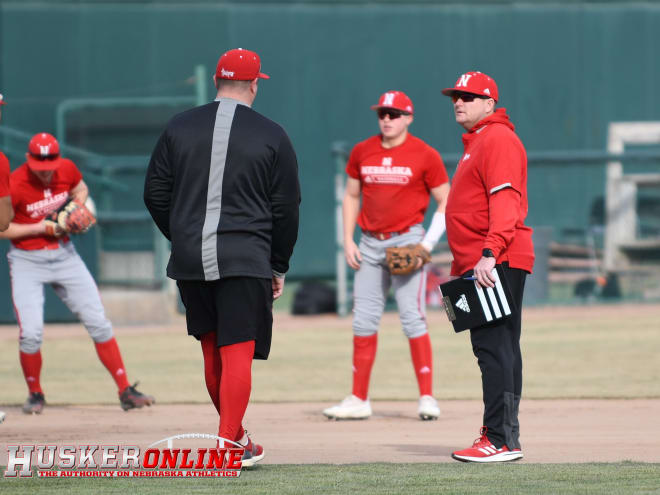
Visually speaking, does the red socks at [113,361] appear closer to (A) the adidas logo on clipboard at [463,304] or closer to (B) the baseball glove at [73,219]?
(B) the baseball glove at [73,219]

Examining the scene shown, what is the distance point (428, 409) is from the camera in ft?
24.0

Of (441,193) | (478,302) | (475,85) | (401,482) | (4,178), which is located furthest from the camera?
(441,193)

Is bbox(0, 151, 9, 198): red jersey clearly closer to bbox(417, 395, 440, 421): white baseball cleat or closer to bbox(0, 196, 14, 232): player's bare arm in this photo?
bbox(0, 196, 14, 232): player's bare arm

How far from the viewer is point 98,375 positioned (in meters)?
10.2

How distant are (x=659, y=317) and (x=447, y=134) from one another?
5302mm

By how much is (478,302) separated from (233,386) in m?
1.30

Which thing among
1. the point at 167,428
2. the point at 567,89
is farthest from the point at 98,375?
the point at 567,89

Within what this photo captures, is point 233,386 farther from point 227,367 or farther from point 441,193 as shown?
point 441,193

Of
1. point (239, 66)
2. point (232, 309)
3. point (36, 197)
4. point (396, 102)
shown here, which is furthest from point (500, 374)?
point (36, 197)

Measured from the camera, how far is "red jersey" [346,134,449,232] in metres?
7.61

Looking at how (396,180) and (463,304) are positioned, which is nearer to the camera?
(463,304)

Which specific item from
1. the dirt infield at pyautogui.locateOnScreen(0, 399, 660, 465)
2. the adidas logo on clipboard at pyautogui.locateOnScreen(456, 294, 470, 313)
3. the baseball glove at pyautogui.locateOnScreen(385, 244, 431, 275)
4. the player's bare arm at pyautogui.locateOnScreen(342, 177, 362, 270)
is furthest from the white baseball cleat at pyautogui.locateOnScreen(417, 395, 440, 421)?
the adidas logo on clipboard at pyautogui.locateOnScreen(456, 294, 470, 313)

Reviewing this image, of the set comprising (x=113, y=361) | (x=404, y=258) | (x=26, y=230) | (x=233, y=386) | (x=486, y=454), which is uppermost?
(x=26, y=230)

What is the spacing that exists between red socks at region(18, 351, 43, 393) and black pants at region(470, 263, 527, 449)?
12.1 ft
